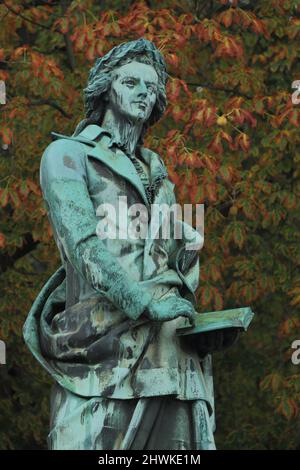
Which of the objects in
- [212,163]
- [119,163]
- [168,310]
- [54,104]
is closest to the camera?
[168,310]

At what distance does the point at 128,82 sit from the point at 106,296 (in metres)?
1.09

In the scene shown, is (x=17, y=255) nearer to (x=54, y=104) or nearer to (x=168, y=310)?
(x=54, y=104)

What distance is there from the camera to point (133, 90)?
7859 millimetres

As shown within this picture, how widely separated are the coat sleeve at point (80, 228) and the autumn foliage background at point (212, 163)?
19.3 ft

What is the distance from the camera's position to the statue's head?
7.86 metres

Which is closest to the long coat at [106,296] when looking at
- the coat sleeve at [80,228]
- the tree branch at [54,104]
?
the coat sleeve at [80,228]

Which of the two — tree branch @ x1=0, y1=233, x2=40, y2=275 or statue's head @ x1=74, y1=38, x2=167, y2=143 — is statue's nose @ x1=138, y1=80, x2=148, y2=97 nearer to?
statue's head @ x1=74, y1=38, x2=167, y2=143

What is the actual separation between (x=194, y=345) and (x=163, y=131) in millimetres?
7556

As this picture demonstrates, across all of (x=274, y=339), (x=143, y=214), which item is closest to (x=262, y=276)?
(x=274, y=339)

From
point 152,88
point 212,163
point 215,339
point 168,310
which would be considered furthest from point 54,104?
point 168,310
